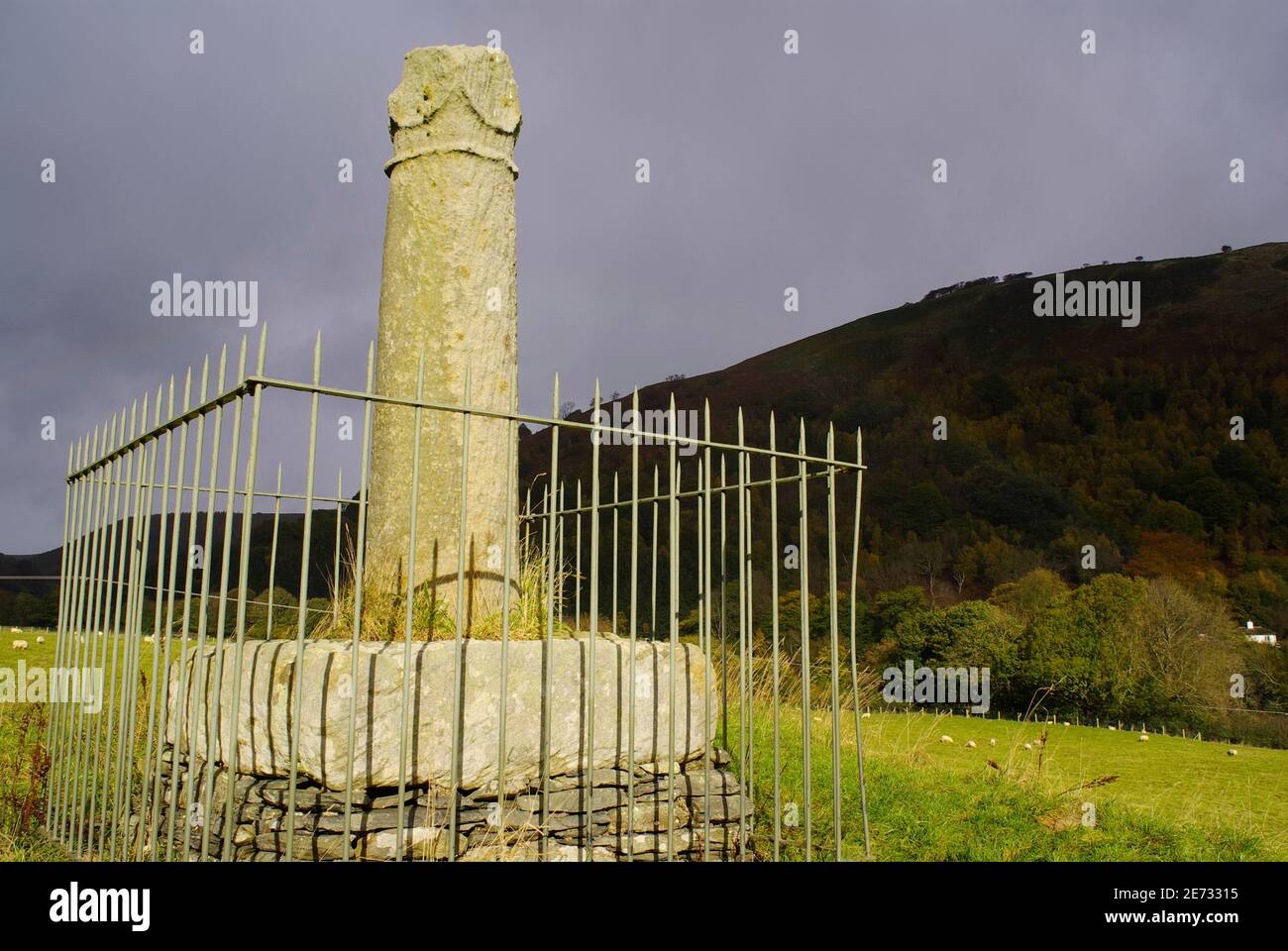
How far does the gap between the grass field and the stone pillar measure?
2313 mm

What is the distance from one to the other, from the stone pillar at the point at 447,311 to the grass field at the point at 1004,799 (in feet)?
7.59

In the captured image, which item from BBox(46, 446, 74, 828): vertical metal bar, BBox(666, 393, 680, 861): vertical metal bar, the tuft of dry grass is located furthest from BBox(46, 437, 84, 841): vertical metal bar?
BBox(666, 393, 680, 861): vertical metal bar

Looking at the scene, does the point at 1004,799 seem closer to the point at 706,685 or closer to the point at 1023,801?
the point at 1023,801

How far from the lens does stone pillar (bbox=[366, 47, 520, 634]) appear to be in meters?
4.50

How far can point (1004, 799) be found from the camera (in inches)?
247

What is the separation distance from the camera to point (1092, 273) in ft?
201

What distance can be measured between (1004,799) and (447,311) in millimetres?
5142

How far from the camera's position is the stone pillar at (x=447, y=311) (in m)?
4.50

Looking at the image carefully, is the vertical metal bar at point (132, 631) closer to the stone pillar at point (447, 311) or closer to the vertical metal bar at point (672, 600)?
the stone pillar at point (447, 311)

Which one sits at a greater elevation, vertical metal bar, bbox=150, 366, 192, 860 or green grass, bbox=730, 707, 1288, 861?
vertical metal bar, bbox=150, 366, 192, 860

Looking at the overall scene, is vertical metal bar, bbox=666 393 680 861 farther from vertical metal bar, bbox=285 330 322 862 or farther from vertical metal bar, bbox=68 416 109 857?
vertical metal bar, bbox=68 416 109 857

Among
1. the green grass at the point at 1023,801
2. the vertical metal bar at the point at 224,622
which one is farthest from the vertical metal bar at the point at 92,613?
the green grass at the point at 1023,801
